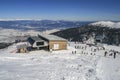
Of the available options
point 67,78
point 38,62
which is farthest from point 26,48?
point 67,78

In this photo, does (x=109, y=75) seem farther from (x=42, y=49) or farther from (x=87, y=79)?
(x=42, y=49)

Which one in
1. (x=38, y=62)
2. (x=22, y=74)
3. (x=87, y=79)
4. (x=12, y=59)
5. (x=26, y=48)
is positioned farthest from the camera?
(x=26, y=48)

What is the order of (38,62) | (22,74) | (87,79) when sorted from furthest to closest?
(38,62), (22,74), (87,79)

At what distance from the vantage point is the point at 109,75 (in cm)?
2581

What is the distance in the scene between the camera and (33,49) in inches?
1868

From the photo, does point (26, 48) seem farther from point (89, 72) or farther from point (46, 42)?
point (89, 72)

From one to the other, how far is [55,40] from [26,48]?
279 inches

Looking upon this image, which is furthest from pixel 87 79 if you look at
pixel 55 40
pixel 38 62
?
pixel 55 40

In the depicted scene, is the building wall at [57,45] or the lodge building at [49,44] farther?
the building wall at [57,45]

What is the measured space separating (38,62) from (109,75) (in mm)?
12742

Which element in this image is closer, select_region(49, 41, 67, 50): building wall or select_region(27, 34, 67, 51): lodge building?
select_region(27, 34, 67, 51): lodge building

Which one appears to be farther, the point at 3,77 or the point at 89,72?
the point at 89,72

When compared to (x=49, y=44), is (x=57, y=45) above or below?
below

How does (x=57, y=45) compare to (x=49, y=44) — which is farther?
(x=57, y=45)
